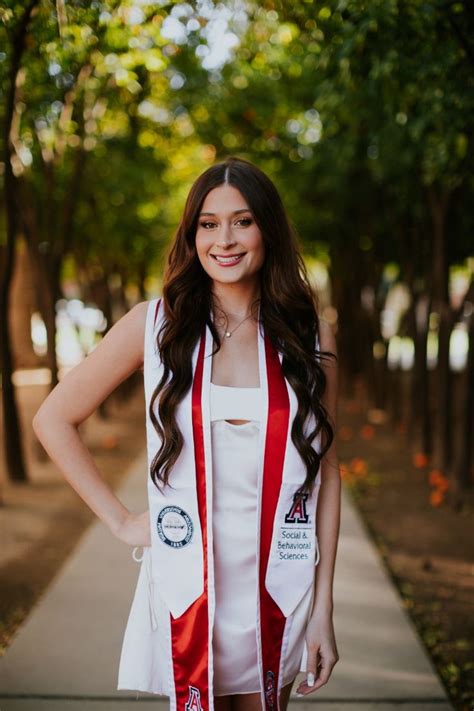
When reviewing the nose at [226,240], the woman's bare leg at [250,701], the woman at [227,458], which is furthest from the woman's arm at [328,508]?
the nose at [226,240]

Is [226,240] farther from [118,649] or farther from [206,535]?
[118,649]

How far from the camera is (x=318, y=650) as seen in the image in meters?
2.31

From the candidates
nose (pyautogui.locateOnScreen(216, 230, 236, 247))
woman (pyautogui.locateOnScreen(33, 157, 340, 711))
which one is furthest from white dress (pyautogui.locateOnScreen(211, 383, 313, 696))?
nose (pyautogui.locateOnScreen(216, 230, 236, 247))

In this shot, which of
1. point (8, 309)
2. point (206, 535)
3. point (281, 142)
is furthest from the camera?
point (281, 142)

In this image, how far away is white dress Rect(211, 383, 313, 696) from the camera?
2.17m

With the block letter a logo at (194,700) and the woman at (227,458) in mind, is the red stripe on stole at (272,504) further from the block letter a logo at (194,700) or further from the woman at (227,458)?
the block letter a logo at (194,700)

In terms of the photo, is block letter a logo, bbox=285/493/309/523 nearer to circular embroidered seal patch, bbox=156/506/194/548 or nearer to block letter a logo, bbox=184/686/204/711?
circular embroidered seal patch, bbox=156/506/194/548

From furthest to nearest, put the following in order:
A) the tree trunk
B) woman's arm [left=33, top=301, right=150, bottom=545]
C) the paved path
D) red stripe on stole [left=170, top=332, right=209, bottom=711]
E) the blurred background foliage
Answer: the tree trunk
the blurred background foliage
the paved path
woman's arm [left=33, top=301, right=150, bottom=545]
red stripe on stole [left=170, top=332, right=209, bottom=711]

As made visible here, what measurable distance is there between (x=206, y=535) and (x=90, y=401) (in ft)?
1.71

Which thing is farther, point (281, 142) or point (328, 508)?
point (281, 142)

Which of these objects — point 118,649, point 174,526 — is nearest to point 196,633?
point 174,526

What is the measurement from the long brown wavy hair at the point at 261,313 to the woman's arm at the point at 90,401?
0.34ft

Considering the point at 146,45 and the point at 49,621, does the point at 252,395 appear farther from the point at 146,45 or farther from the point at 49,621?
the point at 146,45

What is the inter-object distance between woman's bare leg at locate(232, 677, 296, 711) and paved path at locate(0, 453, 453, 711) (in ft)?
4.88
